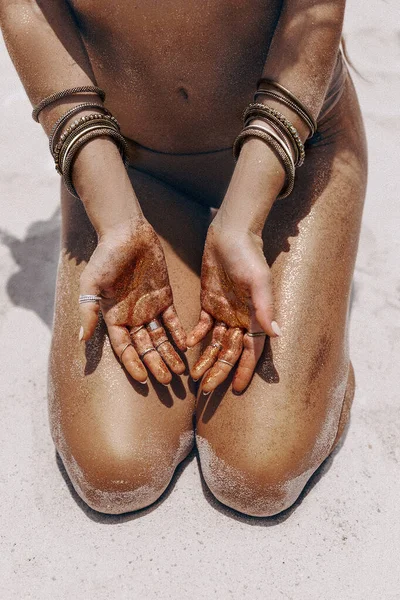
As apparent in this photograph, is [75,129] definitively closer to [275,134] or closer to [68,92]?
[68,92]

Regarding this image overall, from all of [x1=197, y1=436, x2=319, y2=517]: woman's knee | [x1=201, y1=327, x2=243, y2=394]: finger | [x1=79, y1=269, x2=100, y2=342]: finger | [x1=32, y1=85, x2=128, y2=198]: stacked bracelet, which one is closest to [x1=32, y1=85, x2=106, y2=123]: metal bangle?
[x1=32, y1=85, x2=128, y2=198]: stacked bracelet

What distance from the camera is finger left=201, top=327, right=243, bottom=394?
4.43ft

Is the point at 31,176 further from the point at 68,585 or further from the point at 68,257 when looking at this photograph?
the point at 68,585

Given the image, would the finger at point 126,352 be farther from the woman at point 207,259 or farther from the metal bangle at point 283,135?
the metal bangle at point 283,135

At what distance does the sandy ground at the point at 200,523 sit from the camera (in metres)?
1.33

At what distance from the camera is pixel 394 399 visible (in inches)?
65.4

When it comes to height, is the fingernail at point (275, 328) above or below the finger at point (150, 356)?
above

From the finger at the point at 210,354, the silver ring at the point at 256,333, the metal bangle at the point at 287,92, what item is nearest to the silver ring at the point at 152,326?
the finger at the point at 210,354

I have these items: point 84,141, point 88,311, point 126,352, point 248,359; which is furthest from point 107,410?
point 84,141

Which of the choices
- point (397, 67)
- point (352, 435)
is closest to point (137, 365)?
point (352, 435)

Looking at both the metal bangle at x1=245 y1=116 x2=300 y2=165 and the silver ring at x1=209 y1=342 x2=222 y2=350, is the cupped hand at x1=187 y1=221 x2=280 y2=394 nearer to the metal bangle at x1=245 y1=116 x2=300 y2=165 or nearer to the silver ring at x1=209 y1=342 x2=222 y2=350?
the silver ring at x1=209 y1=342 x2=222 y2=350

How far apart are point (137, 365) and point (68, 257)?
14.5 inches

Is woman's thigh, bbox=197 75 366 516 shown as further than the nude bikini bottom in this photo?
No

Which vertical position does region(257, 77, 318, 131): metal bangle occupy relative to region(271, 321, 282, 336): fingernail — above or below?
above
